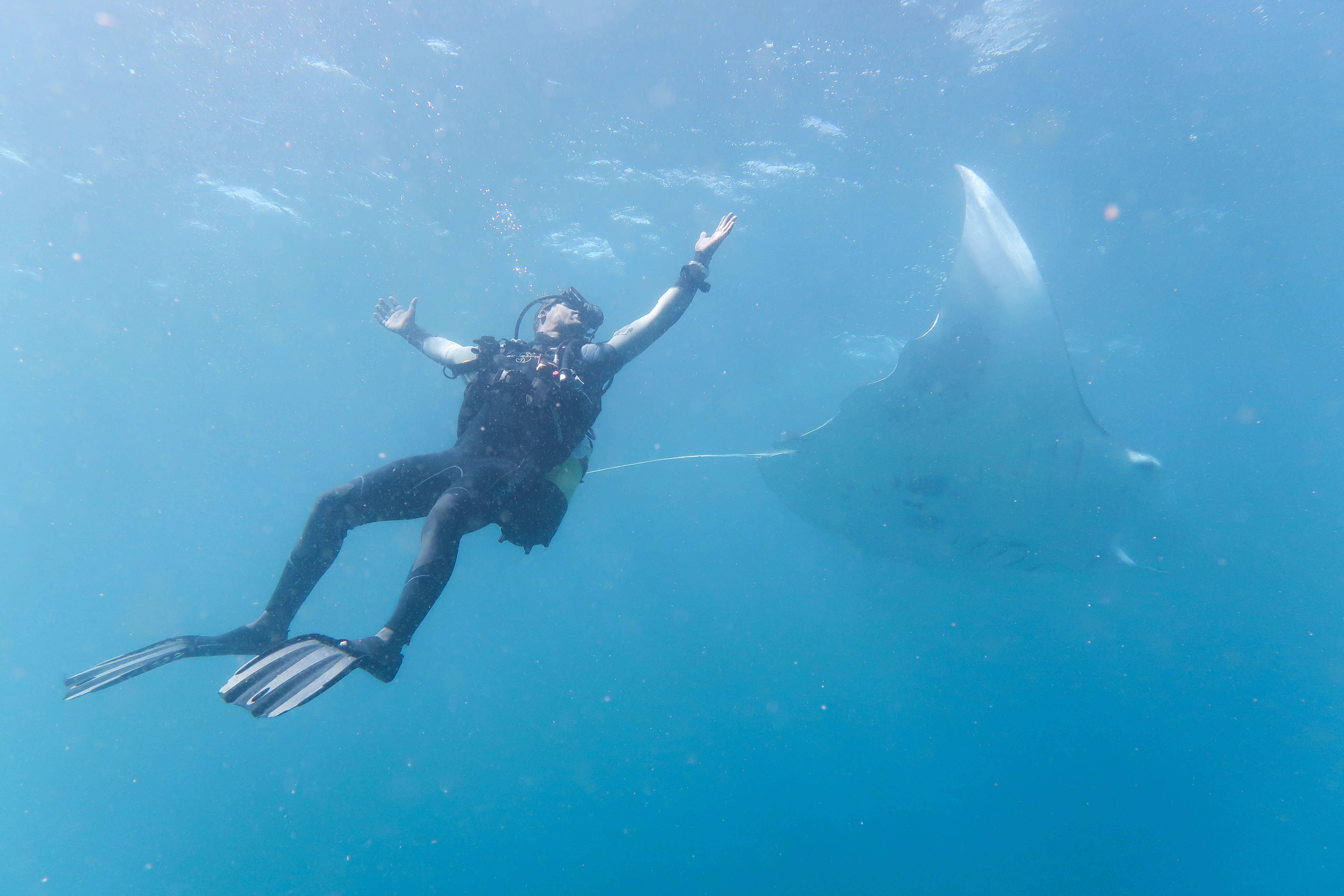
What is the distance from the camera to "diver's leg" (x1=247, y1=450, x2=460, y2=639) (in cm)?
318

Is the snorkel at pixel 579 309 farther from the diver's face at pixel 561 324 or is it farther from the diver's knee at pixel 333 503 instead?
the diver's knee at pixel 333 503

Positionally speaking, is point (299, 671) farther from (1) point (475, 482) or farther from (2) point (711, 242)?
(2) point (711, 242)

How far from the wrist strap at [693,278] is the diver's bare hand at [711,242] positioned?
0.09 metres

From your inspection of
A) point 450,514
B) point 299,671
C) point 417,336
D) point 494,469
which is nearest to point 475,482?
point 494,469

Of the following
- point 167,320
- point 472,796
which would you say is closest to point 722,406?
point 472,796

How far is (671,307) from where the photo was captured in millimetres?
4215

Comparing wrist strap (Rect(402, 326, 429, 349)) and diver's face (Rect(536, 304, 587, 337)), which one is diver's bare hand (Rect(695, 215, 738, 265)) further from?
wrist strap (Rect(402, 326, 429, 349))

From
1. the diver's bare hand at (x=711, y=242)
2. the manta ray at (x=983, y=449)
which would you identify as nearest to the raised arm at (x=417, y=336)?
the diver's bare hand at (x=711, y=242)

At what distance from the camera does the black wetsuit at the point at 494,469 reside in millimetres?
3215

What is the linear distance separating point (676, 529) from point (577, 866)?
152 feet

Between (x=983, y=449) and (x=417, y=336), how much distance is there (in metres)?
6.89

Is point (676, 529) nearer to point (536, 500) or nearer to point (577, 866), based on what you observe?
point (577, 866)

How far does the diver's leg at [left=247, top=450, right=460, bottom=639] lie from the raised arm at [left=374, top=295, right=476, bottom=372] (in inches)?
38.6

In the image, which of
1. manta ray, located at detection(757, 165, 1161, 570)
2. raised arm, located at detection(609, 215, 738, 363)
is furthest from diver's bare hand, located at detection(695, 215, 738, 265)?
manta ray, located at detection(757, 165, 1161, 570)
